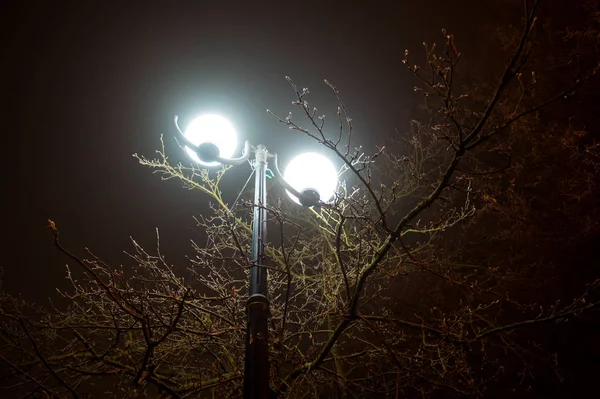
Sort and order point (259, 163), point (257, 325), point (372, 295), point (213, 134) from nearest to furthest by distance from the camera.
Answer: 1. point (257, 325)
2. point (259, 163)
3. point (213, 134)
4. point (372, 295)

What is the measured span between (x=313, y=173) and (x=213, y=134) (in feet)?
Result: 3.83

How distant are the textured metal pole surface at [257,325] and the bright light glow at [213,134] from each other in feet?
3.68

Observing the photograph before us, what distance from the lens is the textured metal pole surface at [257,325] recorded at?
216 cm

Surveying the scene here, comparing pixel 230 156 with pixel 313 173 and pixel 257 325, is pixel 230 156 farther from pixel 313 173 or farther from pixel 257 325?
pixel 257 325

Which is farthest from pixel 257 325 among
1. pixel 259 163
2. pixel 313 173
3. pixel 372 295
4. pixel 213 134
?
pixel 372 295

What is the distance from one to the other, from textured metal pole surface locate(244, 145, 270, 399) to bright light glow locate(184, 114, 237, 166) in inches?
44.1

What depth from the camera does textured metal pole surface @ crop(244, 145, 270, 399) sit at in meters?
2.16

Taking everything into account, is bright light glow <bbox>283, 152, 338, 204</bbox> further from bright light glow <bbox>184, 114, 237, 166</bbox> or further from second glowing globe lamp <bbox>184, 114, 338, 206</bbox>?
bright light glow <bbox>184, 114, 237, 166</bbox>

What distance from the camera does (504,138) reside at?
798 centimetres

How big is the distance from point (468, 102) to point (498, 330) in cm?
607

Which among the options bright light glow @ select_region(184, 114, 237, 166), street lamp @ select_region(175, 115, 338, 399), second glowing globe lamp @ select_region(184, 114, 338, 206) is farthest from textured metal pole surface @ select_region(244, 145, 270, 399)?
bright light glow @ select_region(184, 114, 237, 166)

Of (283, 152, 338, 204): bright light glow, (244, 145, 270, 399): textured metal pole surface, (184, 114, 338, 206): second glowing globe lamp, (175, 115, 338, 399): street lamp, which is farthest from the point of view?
(283, 152, 338, 204): bright light glow

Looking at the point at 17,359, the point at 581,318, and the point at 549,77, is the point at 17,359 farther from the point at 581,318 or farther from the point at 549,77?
the point at 549,77

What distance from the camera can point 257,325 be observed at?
2.46 metres
